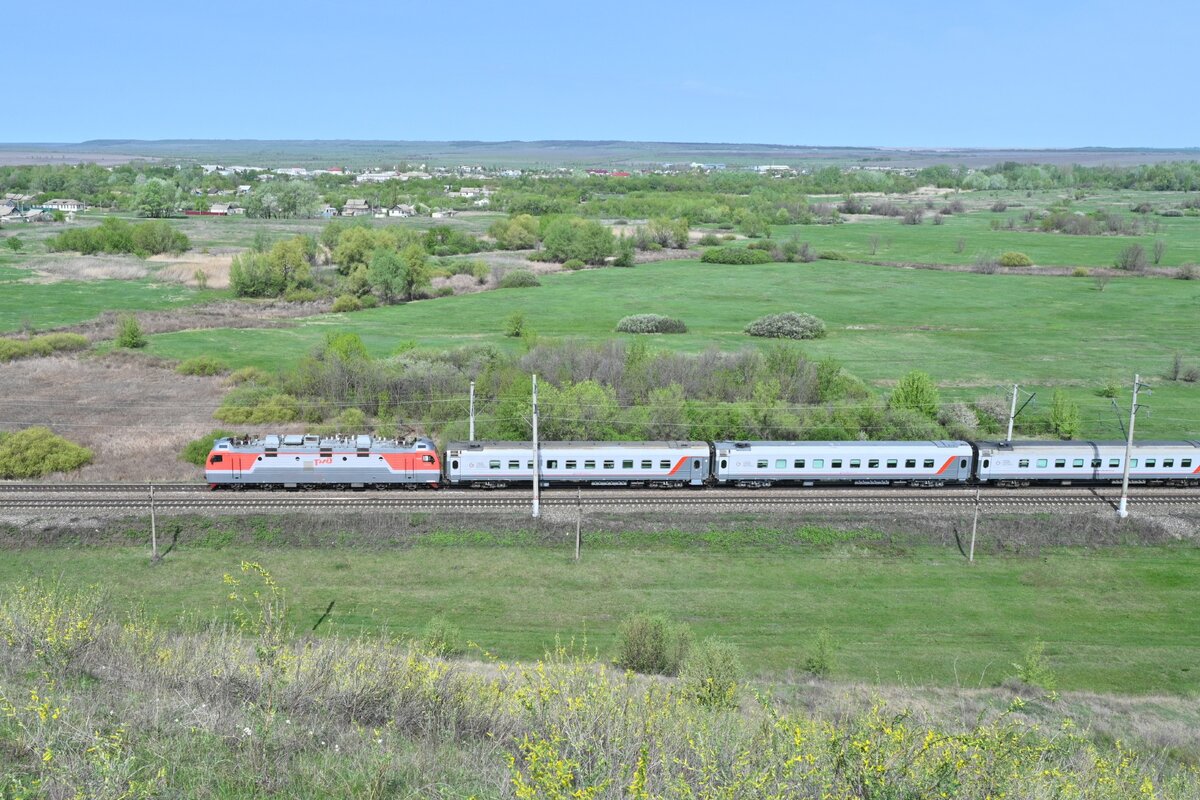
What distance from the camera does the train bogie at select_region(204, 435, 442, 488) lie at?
39.0m

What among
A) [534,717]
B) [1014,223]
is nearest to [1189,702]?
[534,717]

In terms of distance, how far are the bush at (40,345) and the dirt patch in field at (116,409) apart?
64.2 inches

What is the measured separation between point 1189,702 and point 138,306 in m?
93.8

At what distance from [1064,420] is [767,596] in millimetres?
27999

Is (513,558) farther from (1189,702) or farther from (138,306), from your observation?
(138,306)

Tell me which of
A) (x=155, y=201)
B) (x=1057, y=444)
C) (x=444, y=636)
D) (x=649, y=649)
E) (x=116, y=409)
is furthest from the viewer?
(x=155, y=201)

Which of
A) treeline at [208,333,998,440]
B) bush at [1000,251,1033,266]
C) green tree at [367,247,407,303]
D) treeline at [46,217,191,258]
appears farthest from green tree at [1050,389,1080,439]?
treeline at [46,217,191,258]

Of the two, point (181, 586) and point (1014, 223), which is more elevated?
point (1014, 223)

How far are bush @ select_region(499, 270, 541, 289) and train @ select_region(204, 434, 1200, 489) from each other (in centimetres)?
6703

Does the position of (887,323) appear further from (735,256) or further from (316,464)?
(316,464)

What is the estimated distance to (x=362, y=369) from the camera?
54625 mm

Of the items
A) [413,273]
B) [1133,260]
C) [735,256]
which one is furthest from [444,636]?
[1133,260]

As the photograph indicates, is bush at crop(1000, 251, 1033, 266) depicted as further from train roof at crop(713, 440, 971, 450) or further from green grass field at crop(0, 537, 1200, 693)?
green grass field at crop(0, 537, 1200, 693)

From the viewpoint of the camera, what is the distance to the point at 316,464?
3922cm
